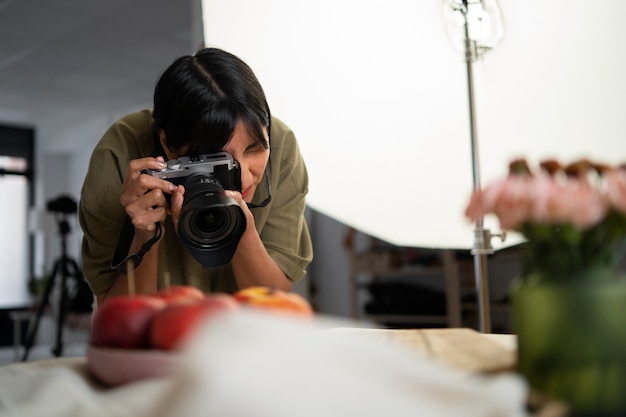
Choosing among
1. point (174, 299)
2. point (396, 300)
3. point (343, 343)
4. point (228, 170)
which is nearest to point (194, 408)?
point (343, 343)

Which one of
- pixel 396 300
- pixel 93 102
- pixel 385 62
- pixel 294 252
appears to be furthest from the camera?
pixel 93 102

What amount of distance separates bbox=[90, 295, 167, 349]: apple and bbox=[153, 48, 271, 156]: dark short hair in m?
0.45

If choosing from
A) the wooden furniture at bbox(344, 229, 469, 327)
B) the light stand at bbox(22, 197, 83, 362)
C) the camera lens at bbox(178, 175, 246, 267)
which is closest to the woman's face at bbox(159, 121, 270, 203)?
the camera lens at bbox(178, 175, 246, 267)

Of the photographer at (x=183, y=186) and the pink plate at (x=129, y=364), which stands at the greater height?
the photographer at (x=183, y=186)

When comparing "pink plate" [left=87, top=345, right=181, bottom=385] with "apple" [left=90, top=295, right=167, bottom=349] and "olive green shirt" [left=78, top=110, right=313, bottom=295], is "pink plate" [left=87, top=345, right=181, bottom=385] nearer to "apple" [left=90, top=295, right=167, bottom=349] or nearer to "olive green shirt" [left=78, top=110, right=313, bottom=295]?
"apple" [left=90, top=295, right=167, bottom=349]

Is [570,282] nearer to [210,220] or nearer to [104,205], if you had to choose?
[210,220]

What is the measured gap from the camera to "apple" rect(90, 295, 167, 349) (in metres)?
0.42

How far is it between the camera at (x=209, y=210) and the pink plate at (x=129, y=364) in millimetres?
241

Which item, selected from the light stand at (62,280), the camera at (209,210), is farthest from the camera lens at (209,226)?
the light stand at (62,280)

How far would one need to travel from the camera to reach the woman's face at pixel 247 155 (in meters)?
Answer: 0.86

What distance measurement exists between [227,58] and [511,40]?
517mm

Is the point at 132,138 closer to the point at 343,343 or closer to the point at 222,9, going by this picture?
the point at 222,9

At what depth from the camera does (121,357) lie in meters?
0.40

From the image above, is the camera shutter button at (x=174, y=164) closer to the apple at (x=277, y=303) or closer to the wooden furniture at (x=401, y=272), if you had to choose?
the apple at (x=277, y=303)
